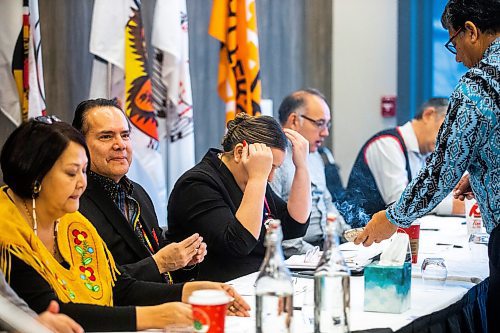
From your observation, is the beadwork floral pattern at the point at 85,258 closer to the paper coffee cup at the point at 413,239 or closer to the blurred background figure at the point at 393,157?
the paper coffee cup at the point at 413,239

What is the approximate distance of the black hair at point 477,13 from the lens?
7.48 feet

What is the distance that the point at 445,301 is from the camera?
228 centimetres

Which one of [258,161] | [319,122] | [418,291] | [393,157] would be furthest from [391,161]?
[418,291]

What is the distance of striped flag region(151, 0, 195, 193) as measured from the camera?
14.7ft

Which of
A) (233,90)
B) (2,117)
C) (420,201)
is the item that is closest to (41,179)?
(420,201)

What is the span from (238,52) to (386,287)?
2.91m

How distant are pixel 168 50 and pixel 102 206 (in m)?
2.01

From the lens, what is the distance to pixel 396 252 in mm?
2168

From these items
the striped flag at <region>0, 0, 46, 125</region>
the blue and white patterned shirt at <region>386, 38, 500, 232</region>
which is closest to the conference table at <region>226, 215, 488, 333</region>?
the blue and white patterned shirt at <region>386, 38, 500, 232</region>

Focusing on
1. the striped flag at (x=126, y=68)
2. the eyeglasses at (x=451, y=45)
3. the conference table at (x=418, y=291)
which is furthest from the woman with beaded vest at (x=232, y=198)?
the striped flag at (x=126, y=68)

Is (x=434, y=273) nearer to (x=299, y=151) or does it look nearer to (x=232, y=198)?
(x=232, y=198)

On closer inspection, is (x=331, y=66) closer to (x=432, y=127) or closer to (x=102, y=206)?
(x=432, y=127)

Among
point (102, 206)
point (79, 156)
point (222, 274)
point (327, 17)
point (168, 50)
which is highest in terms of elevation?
point (327, 17)

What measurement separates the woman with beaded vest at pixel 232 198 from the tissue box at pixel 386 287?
73 centimetres
